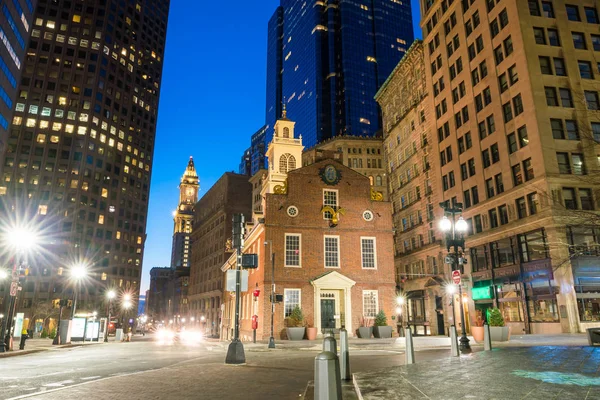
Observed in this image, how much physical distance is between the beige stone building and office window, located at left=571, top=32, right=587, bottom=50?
0.37ft

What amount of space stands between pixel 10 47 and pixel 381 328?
5520 centimetres

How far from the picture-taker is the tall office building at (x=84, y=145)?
98938 mm

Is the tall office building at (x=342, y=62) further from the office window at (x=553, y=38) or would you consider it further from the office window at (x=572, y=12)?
the office window at (x=553, y=38)

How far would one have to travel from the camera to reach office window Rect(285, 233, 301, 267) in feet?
122

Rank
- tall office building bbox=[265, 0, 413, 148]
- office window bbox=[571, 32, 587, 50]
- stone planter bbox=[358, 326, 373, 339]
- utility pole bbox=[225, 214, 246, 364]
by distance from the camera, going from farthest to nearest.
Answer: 1. tall office building bbox=[265, 0, 413, 148]
2. office window bbox=[571, 32, 587, 50]
3. stone planter bbox=[358, 326, 373, 339]
4. utility pole bbox=[225, 214, 246, 364]

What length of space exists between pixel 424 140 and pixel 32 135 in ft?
311

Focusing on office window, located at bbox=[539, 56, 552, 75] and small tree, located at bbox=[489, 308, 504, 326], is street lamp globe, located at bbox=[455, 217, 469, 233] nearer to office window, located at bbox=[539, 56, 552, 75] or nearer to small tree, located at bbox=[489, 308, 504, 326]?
small tree, located at bbox=[489, 308, 504, 326]

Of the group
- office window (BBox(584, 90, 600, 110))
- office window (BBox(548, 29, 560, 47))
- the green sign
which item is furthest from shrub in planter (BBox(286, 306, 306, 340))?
office window (BBox(548, 29, 560, 47))

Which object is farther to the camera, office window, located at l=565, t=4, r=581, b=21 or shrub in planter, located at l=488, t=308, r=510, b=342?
office window, located at l=565, t=4, r=581, b=21

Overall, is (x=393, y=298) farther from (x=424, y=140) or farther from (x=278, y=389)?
(x=278, y=389)

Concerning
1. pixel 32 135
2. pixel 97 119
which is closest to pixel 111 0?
pixel 97 119

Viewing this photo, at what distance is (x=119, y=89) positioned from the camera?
12294 centimetres

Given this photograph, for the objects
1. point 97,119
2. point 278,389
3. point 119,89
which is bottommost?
point 278,389

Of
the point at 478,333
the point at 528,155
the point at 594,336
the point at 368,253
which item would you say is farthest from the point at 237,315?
the point at 528,155
